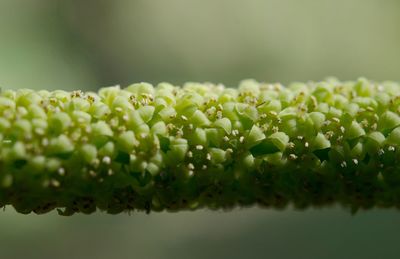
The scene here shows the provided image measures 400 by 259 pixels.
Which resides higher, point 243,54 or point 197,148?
point 243,54

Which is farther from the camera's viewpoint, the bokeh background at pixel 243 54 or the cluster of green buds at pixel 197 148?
the bokeh background at pixel 243 54

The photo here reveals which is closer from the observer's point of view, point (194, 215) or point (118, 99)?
point (118, 99)

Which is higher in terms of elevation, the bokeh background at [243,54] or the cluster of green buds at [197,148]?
the bokeh background at [243,54]

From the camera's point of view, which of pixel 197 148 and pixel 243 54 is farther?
pixel 243 54

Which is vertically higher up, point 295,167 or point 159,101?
point 159,101

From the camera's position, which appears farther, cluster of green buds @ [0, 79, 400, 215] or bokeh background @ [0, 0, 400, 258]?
bokeh background @ [0, 0, 400, 258]

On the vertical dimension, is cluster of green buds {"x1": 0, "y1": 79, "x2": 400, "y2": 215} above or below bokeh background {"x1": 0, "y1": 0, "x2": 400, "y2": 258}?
below

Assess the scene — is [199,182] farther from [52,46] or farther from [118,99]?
[52,46]

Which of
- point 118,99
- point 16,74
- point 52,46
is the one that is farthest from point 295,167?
point 52,46
